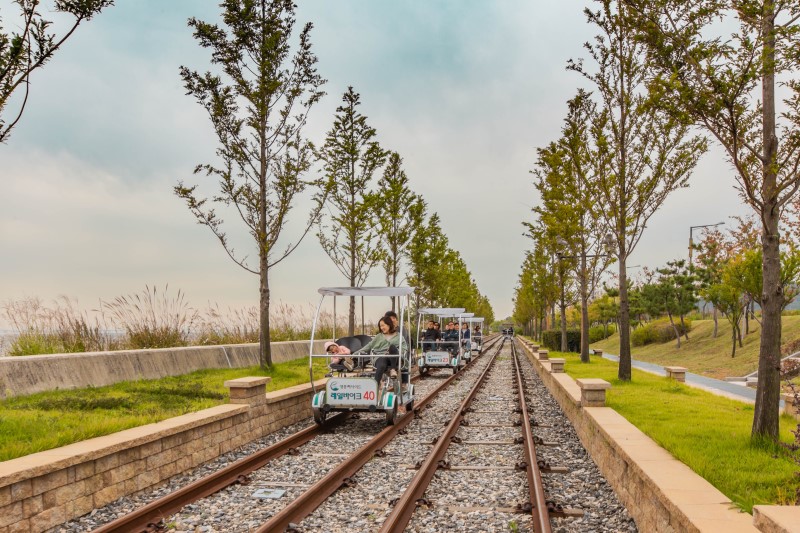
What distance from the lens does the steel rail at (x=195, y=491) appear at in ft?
17.5

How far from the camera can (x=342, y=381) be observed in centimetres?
1017

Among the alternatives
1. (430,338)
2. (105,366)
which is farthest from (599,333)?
(105,366)

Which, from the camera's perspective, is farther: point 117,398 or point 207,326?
point 207,326

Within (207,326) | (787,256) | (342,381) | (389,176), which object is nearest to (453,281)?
(389,176)

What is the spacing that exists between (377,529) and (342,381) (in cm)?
473

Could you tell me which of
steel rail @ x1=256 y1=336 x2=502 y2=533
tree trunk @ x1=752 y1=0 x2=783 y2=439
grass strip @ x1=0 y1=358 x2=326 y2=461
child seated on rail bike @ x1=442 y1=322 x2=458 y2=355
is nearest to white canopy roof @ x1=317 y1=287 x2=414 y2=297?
grass strip @ x1=0 y1=358 x2=326 y2=461

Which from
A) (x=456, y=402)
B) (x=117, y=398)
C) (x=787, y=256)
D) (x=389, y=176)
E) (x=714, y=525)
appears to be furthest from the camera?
(x=389, y=176)

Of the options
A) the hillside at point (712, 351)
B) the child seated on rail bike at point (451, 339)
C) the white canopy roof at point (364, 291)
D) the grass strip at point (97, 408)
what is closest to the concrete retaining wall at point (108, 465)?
the grass strip at point (97, 408)

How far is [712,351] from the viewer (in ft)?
107

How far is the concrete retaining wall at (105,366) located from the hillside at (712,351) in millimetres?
17448

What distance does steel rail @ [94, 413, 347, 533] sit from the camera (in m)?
5.34

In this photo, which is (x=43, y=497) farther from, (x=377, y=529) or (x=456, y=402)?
(x=456, y=402)

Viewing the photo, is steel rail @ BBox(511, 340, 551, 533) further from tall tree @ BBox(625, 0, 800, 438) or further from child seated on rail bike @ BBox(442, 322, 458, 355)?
child seated on rail bike @ BBox(442, 322, 458, 355)

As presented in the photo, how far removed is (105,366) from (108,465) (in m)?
6.00
